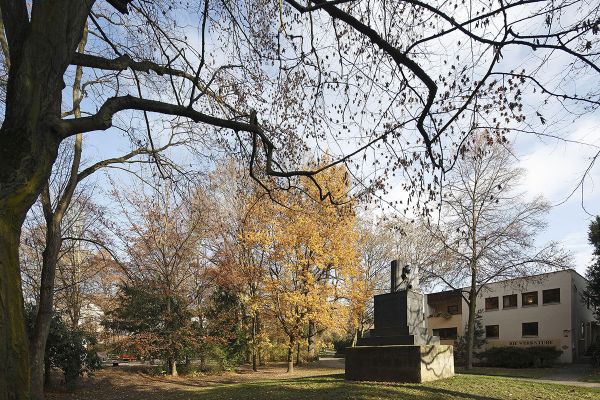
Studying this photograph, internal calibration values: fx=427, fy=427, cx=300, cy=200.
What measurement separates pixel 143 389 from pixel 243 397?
828cm

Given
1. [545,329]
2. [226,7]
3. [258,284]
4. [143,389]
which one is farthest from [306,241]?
[545,329]

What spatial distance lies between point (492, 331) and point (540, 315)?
4.15 m

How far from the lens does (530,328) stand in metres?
31.0

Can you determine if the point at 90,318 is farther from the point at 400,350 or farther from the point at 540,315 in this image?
the point at 540,315

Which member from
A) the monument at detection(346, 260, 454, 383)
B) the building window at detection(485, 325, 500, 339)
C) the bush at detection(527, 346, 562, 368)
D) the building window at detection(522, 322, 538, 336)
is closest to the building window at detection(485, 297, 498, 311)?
the building window at detection(485, 325, 500, 339)

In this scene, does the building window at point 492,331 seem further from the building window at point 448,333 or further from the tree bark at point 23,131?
the tree bark at point 23,131

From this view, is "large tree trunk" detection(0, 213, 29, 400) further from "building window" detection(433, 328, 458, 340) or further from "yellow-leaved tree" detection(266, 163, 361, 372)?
"building window" detection(433, 328, 458, 340)

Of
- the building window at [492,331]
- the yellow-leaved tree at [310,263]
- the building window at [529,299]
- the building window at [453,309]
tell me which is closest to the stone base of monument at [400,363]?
the yellow-leaved tree at [310,263]

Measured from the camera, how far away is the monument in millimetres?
11156

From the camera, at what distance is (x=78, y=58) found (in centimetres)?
531

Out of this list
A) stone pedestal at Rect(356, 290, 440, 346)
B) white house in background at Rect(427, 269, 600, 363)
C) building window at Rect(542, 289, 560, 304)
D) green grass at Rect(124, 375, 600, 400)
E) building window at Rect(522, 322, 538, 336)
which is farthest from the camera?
building window at Rect(522, 322, 538, 336)

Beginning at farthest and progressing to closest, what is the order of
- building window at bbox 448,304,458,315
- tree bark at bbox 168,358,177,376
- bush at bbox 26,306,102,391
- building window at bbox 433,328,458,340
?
building window at bbox 448,304,458,315, building window at bbox 433,328,458,340, tree bark at bbox 168,358,177,376, bush at bbox 26,306,102,391

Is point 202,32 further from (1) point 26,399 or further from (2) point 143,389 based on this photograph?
(2) point 143,389

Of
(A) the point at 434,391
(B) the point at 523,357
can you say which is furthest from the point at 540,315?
(A) the point at 434,391
